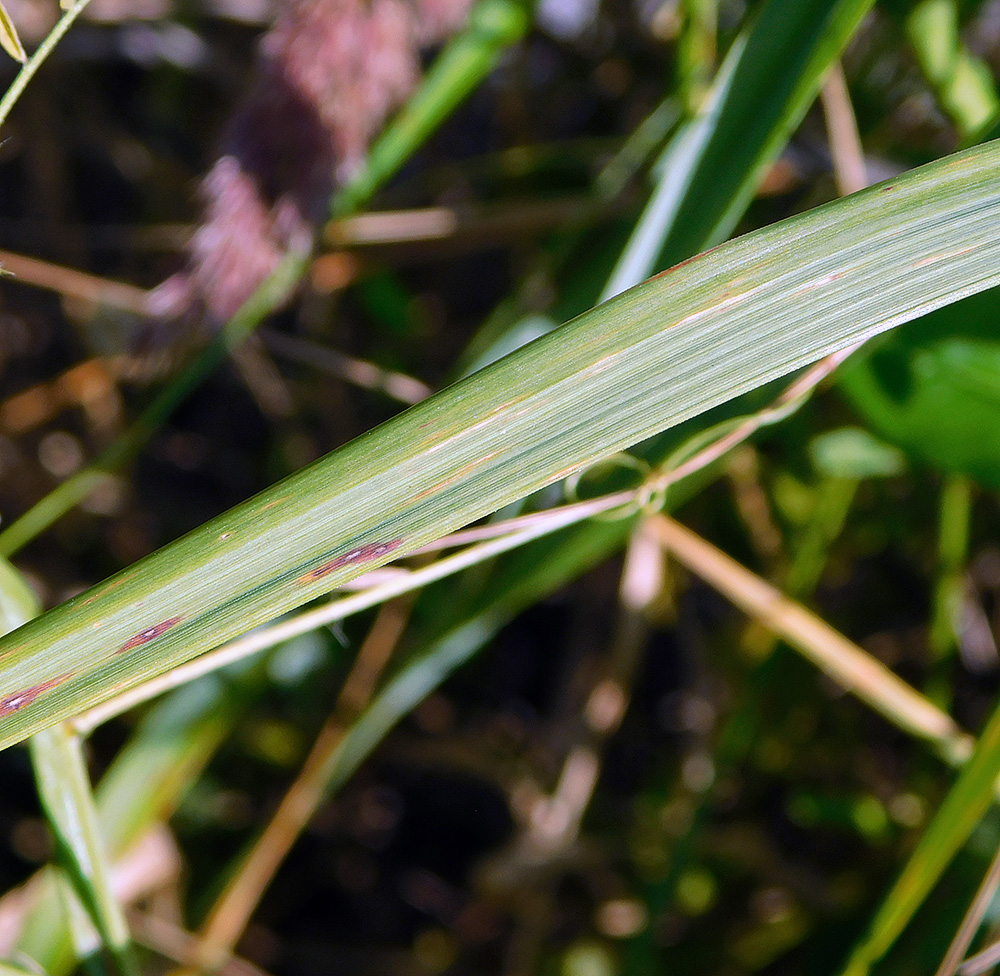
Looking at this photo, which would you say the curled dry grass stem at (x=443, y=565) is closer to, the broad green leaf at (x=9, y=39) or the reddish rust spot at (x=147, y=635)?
the reddish rust spot at (x=147, y=635)

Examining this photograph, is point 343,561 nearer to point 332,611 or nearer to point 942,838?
point 332,611

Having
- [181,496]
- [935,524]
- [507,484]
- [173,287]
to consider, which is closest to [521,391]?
[507,484]

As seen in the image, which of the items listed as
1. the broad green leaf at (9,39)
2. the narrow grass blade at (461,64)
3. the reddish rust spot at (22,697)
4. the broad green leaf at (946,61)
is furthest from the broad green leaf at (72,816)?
the broad green leaf at (946,61)

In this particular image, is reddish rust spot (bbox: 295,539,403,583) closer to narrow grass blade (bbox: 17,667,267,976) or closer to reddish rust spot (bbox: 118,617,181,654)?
reddish rust spot (bbox: 118,617,181,654)

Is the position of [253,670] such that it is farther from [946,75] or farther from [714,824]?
[946,75]

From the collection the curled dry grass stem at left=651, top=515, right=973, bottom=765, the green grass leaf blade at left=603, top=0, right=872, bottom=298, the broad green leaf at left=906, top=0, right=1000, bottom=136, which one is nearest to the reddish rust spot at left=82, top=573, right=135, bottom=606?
the green grass leaf blade at left=603, top=0, right=872, bottom=298
